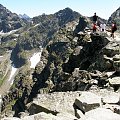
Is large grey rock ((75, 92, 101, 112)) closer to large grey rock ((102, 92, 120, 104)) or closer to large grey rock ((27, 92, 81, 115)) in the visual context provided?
large grey rock ((27, 92, 81, 115))

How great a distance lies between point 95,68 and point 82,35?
27.3 meters

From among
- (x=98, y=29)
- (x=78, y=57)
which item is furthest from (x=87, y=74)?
(x=78, y=57)

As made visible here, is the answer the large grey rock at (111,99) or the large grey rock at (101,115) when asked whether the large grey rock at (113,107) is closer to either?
the large grey rock at (101,115)

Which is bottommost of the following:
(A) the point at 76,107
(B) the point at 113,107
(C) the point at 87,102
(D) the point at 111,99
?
(A) the point at 76,107

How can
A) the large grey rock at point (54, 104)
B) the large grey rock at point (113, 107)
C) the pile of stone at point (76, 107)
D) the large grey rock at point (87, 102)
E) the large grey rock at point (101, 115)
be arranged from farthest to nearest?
the large grey rock at point (54, 104) < the large grey rock at point (87, 102) < the large grey rock at point (113, 107) < the pile of stone at point (76, 107) < the large grey rock at point (101, 115)

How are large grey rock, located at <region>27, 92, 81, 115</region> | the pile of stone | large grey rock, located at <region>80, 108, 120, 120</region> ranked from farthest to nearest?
large grey rock, located at <region>27, 92, 81, 115</region> → the pile of stone → large grey rock, located at <region>80, 108, 120, 120</region>

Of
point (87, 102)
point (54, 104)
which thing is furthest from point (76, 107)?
point (54, 104)

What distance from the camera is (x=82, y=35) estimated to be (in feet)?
269

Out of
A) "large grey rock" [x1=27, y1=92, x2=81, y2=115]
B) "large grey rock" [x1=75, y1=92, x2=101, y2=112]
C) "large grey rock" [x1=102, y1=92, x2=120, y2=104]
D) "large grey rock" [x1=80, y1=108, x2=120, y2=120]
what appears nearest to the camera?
"large grey rock" [x1=80, y1=108, x2=120, y2=120]

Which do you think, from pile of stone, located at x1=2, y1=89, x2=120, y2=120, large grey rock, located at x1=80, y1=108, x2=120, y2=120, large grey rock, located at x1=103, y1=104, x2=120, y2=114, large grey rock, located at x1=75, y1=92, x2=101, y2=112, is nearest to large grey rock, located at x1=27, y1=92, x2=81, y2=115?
pile of stone, located at x1=2, y1=89, x2=120, y2=120

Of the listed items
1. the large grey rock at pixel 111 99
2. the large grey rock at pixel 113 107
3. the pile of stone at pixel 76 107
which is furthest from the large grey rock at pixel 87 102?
the large grey rock at pixel 111 99

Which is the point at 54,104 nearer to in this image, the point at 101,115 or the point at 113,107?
the point at 113,107

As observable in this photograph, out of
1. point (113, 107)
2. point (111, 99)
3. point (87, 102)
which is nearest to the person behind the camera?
point (113, 107)

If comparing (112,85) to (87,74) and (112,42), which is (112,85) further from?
(112,42)
